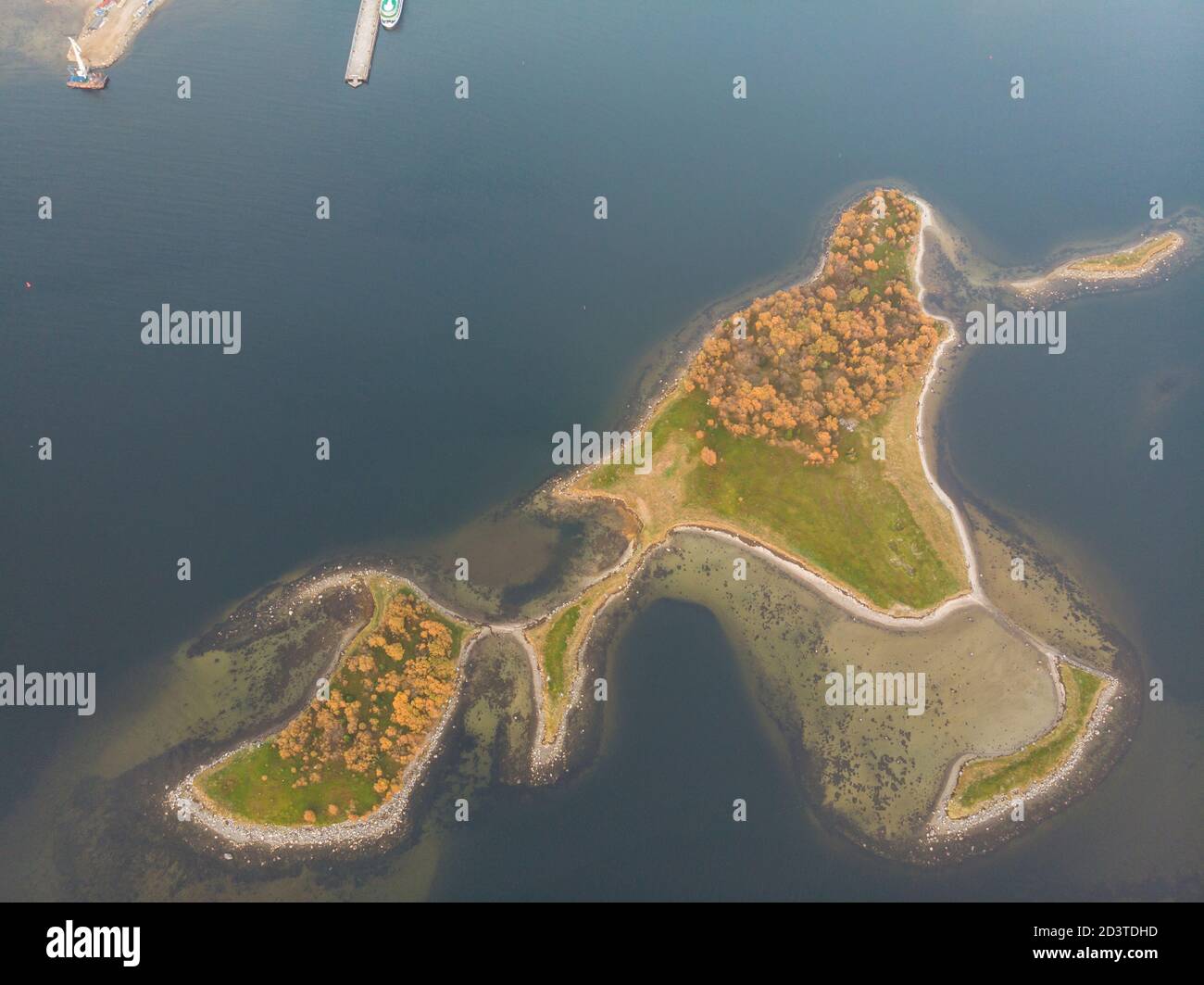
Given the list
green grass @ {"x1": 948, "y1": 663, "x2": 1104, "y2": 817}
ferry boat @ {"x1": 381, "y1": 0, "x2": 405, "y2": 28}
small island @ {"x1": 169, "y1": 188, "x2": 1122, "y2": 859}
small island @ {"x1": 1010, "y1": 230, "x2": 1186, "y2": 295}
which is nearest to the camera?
small island @ {"x1": 169, "y1": 188, "x2": 1122, "y2": 859}

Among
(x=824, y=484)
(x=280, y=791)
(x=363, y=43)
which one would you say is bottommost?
(x=280, y=791)

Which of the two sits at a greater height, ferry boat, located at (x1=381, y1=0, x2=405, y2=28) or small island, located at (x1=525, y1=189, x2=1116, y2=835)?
ferry boat, located at (x1=381, y1=0, x2=405, y2=28)

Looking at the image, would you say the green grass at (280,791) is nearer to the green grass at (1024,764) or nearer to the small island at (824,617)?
the small island at (824,617)

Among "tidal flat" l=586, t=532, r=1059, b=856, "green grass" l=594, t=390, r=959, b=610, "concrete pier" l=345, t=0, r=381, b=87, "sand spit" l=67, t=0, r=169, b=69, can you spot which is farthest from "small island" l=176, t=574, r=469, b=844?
"sand spit" l=67, t=0, r=169, b=69

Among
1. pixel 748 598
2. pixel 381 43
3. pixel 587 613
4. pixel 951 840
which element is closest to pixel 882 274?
pixel 748 598

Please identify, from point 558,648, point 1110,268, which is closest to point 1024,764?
point 558,648

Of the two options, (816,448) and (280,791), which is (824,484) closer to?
(816,448)

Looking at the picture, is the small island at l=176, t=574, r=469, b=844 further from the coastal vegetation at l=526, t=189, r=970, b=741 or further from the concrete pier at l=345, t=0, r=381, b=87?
the concrete pier at l=345, t=0, r=381, b=87
